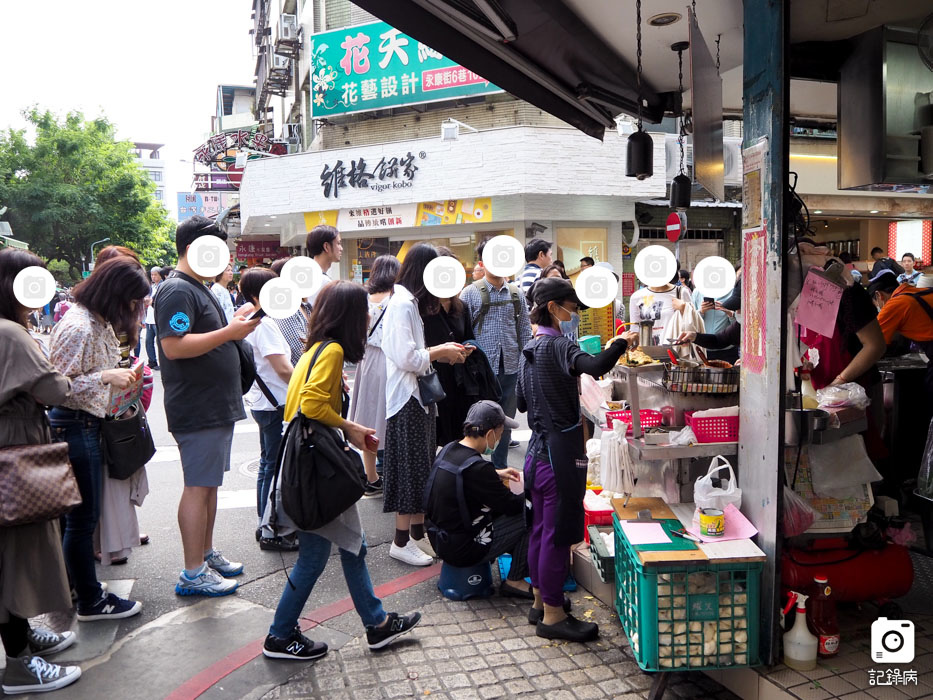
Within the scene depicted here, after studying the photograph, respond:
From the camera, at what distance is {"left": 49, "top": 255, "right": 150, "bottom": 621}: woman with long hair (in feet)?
12.7

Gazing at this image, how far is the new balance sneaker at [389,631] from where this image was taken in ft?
11.9

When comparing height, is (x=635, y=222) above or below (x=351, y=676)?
above

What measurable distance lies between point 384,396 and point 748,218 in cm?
282

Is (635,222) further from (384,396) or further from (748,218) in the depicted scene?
(748,218)

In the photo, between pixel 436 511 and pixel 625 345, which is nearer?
pixel 625 345

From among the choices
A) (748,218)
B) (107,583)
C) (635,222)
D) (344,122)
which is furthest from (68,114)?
(748,218)

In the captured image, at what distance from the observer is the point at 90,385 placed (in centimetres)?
387

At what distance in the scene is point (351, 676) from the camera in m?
3.44

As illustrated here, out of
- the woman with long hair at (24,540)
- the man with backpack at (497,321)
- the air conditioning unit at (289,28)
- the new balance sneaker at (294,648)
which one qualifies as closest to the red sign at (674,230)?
the man with backpack at (497,321)
